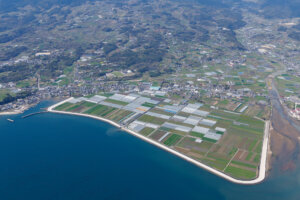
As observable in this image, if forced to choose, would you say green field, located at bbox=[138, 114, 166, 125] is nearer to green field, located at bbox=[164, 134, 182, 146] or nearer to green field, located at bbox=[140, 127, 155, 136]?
green field, located at bbox=[140, 127, 155, 136]

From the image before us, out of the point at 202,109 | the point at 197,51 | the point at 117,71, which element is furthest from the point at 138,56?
the point at 202,109

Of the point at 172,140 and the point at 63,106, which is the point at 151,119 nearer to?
the point at 172,140

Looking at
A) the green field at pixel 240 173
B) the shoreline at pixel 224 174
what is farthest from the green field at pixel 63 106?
the green field at pixel 240 173

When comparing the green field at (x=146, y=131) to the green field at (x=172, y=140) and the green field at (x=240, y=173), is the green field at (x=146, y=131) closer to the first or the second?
the green field at (x=172, y=140)

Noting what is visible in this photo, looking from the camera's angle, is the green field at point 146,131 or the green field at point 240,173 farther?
the green field at point 146,131

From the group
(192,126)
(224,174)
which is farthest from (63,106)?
(224,174)

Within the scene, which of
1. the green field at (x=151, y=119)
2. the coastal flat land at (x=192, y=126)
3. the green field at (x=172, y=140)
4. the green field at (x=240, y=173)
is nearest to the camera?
the green field at (x=240, y=173)

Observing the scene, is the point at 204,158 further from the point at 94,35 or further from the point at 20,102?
the point at 94,35

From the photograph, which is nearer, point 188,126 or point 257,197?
point 257,197
